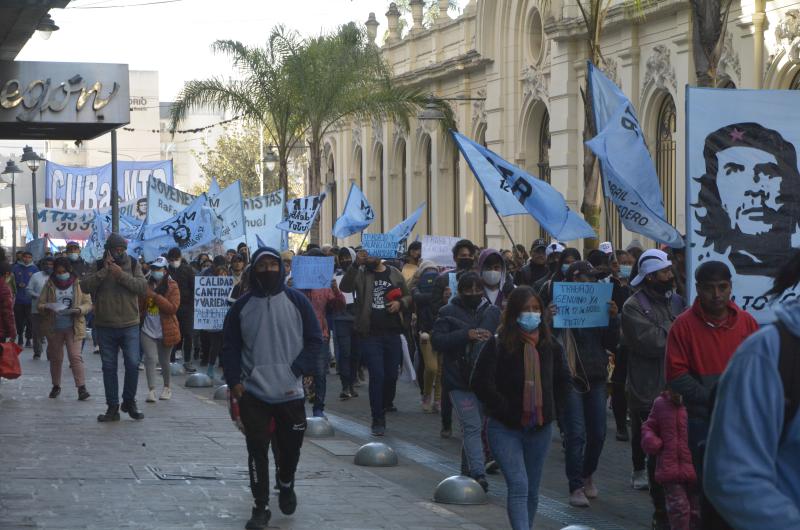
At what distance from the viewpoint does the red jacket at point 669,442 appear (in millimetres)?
7355

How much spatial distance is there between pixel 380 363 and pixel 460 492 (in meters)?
4.31

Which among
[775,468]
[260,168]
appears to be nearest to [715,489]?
[775,468]

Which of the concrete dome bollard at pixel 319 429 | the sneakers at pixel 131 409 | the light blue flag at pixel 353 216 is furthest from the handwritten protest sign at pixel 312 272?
the light blue flag at pixel 353 216

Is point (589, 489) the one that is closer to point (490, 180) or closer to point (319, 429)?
point (319, 429)

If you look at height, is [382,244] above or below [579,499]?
above

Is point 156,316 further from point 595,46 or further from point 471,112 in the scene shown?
point 471,112

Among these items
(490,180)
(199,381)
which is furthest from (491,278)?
(199,381)

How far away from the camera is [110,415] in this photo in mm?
13578

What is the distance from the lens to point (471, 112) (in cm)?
3678

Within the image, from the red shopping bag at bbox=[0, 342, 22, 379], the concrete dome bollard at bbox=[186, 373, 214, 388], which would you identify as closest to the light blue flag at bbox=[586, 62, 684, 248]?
the red shopping bag at bbox=[0, 342, 22, 379]

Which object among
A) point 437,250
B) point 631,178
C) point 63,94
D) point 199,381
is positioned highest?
point 63,94

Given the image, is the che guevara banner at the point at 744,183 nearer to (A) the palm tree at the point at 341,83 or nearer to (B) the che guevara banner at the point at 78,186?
(A) the palm tree at the point at 341,83

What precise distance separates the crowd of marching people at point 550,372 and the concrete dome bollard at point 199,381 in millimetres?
4116

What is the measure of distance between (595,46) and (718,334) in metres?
14.9
